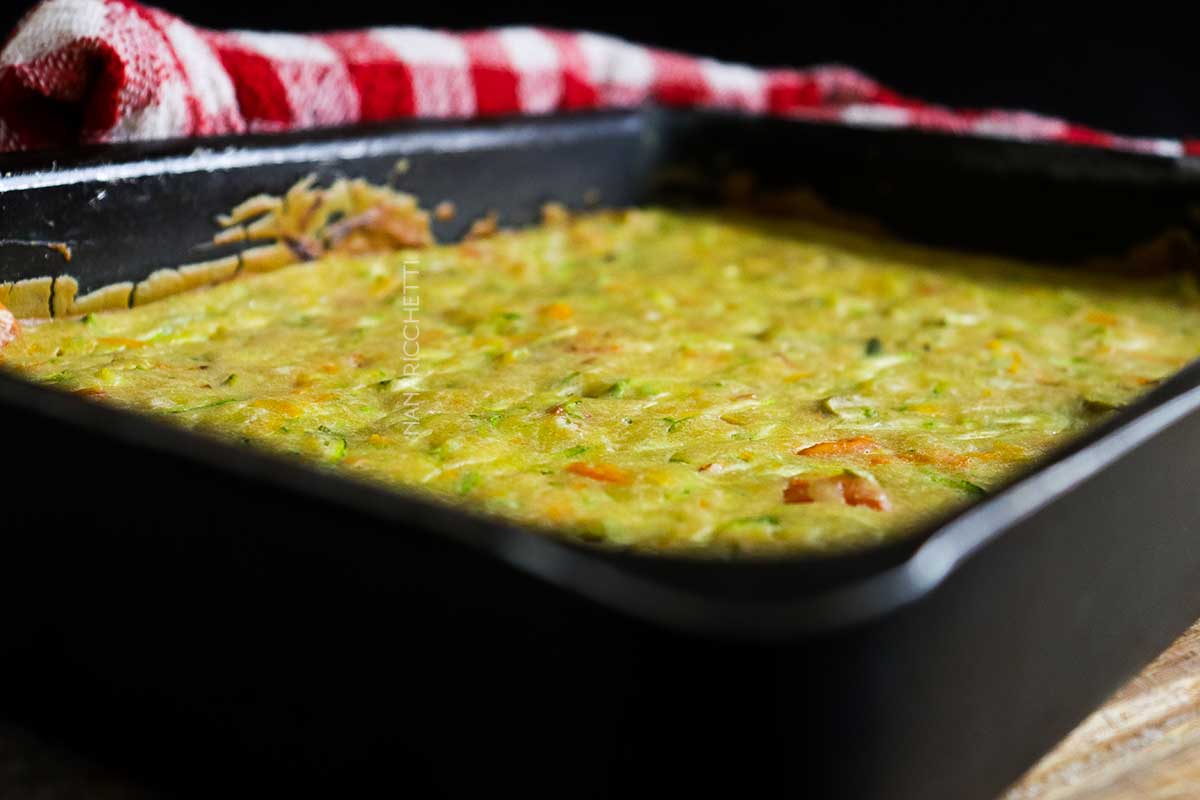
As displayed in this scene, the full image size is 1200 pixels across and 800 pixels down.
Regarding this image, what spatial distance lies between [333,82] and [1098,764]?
1.80 meters

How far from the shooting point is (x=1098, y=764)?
1.26m

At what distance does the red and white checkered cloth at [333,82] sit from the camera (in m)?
2.01

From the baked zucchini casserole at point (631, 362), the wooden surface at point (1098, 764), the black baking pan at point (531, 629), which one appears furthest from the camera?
the baked zucchini casserole at point (631, 362)

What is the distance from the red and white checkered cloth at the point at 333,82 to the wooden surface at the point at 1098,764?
1.06m

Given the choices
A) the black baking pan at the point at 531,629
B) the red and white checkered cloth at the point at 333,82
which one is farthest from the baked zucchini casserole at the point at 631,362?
the red and white checkered cloth at the point at 333,82

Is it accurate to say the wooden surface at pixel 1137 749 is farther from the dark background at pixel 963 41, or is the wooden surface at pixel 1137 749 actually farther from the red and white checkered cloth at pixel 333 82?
the dark background at pixel 963 41

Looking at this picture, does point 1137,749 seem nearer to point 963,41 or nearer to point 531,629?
point 531,629

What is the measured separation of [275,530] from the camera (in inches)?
39.6

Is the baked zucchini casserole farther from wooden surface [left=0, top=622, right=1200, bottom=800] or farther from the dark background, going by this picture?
the dark background

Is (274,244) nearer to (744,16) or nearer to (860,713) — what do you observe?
(860,713)

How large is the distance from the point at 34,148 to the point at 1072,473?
155 centimetres

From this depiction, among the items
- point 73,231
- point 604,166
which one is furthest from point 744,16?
point 73,231

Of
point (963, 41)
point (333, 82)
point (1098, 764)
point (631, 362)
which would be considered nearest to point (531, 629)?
point (1098, 764)

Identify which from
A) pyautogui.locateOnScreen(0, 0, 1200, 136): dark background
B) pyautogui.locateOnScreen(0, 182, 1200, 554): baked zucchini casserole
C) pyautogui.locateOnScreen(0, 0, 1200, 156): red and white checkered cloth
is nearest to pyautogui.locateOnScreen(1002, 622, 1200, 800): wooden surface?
pyautogui.locateOnScreen(0, 182, 1200, 554): baked zucchini casserole
